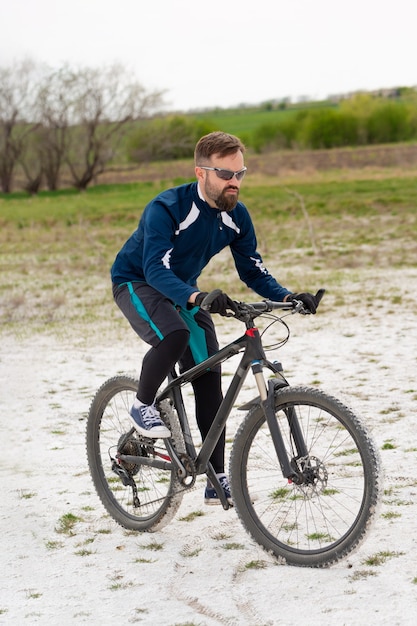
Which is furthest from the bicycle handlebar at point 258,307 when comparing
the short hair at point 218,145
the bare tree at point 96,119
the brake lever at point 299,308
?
the bare tree at point 96,119

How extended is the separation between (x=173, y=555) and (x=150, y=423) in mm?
602

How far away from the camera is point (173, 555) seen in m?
4.51

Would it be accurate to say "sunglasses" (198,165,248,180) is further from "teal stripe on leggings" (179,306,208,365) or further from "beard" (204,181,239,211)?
"teal stripe on leggings" (179,306,208,365)

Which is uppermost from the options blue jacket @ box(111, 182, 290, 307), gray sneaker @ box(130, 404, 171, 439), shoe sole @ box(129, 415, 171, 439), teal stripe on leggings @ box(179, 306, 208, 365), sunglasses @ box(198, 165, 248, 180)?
sunglasses @ box(198, 165, 248, 180)

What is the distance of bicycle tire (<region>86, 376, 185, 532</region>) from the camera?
4.72m

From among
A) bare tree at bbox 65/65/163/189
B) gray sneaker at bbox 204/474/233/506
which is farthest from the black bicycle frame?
bare tree at bbox 65/65/163/189

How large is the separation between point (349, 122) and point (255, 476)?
196ft

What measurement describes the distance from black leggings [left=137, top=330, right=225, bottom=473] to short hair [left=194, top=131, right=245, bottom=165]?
78 cm

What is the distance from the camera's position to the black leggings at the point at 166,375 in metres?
4.32

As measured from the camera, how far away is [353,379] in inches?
321

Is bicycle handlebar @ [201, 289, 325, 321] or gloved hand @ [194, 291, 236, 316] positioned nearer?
gloved hand @ [194, 291, 236, 316]

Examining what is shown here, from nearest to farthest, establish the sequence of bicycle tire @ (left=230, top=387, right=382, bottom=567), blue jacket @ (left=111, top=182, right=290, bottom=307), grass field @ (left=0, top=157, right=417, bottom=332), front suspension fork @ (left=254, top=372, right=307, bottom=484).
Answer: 1. bicycle tire @ (left=230, top=387, right=382, bottom=567)
2. front suspension fork @ (left=254, top=372, right=307, bottom=484)
3. blue jacket @ (left=111, top=182, right=290, bottom=307)
4. grass field @ (left=0, top=157, right=417, bottom=332)

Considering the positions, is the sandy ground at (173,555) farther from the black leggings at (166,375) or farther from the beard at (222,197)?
the beard at (222,197)

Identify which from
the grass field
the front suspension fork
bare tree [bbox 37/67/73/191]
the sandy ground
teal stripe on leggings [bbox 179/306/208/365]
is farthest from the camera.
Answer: bare tree [bbox 37/67/73/191]
